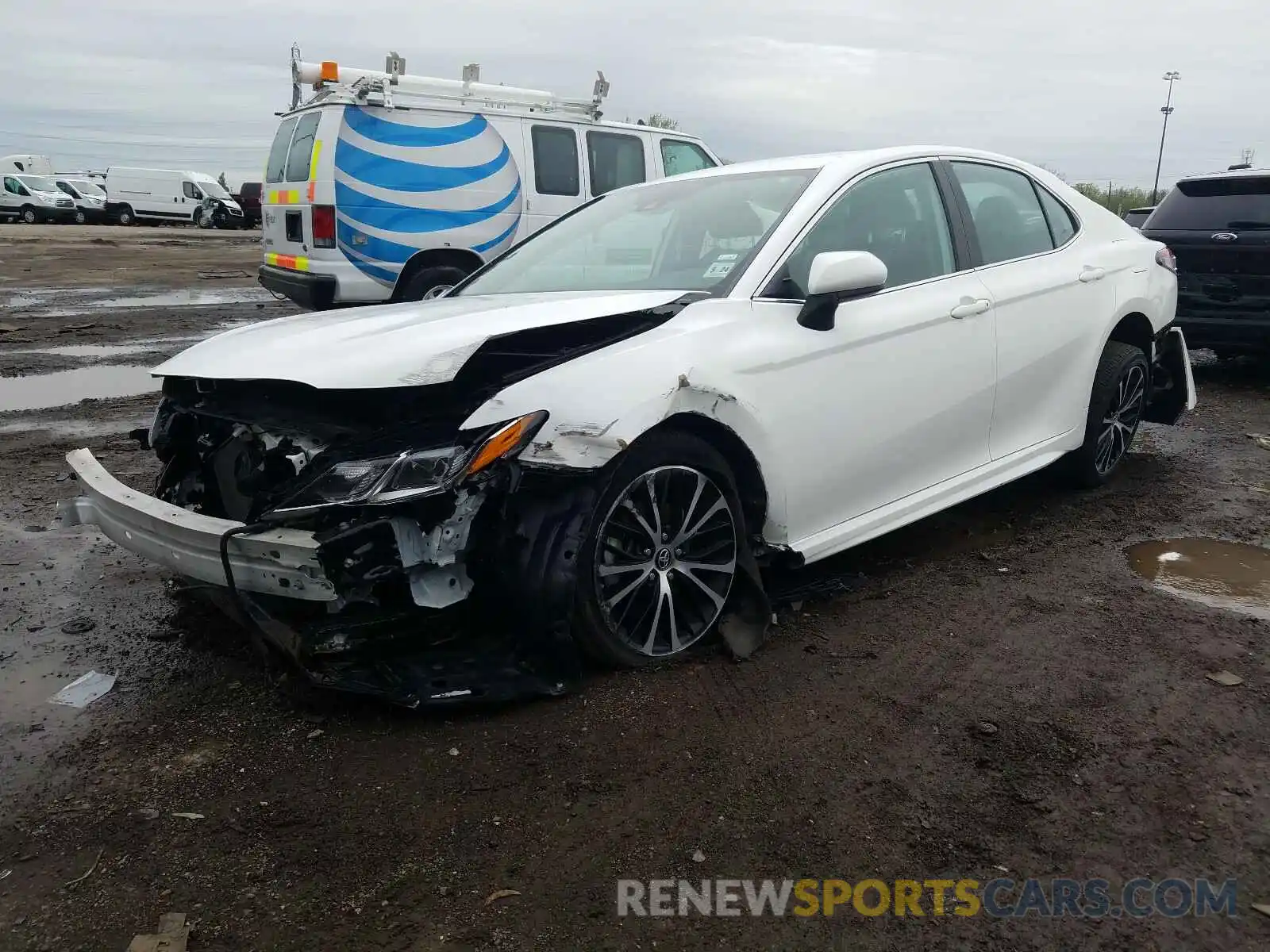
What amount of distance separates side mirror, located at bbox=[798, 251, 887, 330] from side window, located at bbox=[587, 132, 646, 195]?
305 inches

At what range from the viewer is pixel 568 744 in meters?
2.91

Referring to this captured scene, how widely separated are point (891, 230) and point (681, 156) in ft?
25.7

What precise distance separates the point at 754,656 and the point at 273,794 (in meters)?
1.56

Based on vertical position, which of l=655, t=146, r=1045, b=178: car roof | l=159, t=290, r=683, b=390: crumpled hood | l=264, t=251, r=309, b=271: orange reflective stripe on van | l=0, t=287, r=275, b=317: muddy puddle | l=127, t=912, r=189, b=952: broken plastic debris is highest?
l=655, t=146, r=1045, b=178: car roof

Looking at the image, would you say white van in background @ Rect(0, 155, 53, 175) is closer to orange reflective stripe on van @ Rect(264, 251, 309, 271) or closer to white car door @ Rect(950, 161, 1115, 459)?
orange reflective stripe on van @ Rect(264, 251, 309, 271)

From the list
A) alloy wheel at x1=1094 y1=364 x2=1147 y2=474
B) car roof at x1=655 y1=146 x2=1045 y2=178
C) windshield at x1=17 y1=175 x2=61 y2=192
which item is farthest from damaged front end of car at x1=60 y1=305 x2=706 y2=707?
windshield at x1=17 y1=175 x2=61 y2=192

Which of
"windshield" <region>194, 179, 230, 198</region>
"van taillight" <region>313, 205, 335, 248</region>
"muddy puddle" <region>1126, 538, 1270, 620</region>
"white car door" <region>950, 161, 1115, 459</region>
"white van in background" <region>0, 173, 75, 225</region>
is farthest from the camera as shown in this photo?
"windshield" <region>194, 179, 230, 198</region>

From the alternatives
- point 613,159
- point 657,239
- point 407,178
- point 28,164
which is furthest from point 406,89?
point 28,164

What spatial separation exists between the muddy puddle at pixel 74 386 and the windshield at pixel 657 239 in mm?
3964

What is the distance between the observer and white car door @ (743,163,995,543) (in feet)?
11.6

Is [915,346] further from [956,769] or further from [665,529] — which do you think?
[956,769]

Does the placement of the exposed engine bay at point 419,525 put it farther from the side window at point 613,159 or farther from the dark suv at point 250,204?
the dark suv at point 250,204

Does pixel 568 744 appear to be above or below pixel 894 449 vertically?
below

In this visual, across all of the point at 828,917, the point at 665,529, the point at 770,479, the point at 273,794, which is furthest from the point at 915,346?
the point at 273,794
